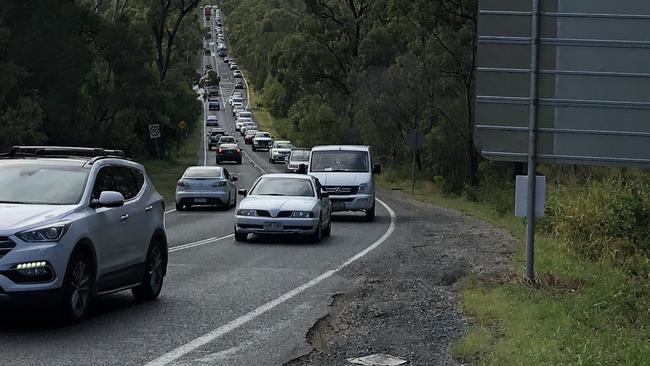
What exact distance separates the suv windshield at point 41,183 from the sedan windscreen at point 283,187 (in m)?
10.9

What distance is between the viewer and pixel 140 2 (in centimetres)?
5959

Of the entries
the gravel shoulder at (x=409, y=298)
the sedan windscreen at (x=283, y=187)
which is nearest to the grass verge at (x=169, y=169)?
the sedan windscreen at (x=283, y=187)

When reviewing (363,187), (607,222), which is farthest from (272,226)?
(363,187)

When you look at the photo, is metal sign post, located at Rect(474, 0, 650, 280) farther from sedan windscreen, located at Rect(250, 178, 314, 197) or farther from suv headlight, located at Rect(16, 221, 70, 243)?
sedan windscreen, located at Rect(250, 178, 314, 197)

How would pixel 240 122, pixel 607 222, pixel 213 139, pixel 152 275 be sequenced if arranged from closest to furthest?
pixel 152 275, pixel 607 222, pixel 213 139, pixel 240 122

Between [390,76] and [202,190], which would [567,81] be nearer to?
[202,190]

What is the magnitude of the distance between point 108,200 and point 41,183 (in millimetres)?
894

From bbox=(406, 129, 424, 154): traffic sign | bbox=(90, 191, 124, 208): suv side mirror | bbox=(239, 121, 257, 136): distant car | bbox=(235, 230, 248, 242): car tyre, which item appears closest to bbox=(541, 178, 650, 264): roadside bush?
bbox=(235, 230, 248, 242): car tyre

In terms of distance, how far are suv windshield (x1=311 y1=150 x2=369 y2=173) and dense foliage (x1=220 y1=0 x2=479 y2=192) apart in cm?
1336

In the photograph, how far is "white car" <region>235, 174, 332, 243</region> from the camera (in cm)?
2053

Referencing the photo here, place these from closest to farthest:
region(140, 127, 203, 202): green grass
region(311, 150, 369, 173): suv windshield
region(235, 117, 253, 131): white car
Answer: region(311, 150, 369, 173): suv windshield, region(140, 127, 203, 202): green grass, region(235, 117, 253, 131): white car

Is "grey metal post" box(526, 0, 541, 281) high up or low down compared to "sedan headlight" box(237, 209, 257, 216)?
up

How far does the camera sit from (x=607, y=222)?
18328 mm

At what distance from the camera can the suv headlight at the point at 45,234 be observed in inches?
373
